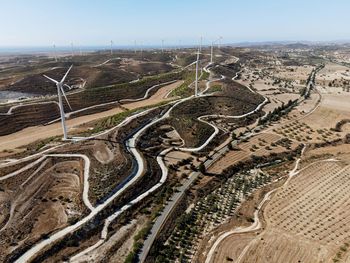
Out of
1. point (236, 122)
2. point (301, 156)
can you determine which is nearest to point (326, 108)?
point (236, 122)

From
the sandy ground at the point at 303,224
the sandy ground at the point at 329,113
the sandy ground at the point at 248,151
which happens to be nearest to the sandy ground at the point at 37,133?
the sandy ground at the point at 248,151

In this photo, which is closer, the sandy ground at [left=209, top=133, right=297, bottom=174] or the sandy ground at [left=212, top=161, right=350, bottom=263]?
the sandy ground at [left=212, top=161, right=350, bottom=263]

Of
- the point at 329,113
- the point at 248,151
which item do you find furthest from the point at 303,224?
the point at 329,113

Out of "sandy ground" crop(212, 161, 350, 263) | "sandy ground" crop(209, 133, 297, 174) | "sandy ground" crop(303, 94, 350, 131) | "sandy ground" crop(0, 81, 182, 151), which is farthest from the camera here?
"sandy ground" crop(303, 94, 350, 131)

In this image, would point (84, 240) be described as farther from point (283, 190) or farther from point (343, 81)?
point (343, 81)

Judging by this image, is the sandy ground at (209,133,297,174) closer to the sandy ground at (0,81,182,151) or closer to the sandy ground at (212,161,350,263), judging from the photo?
the sandy ground at (212,161,350,263)

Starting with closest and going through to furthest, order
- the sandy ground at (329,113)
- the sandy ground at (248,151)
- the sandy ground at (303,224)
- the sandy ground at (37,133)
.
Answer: the sandy ground at (303,224) < the sandy ground at (248,151) < the sandy ground at (37,133) < the sandy ground at (329,113)

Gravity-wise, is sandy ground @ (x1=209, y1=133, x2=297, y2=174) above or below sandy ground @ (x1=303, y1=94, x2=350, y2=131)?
above

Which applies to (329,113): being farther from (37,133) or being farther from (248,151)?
(37,133)

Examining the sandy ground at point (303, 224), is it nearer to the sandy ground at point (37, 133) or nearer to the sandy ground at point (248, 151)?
the sandy ground at point (248, 151)

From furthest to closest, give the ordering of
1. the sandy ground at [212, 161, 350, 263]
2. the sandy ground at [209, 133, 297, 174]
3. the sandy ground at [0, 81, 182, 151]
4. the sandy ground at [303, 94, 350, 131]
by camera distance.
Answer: the sandy ground at [303, 94, 350, 131], the sandy ground at [0, 81, 182, 151], the sandy ground at [209, 133, 297, 174], the sandy ground at [212, 161, 350, 263]

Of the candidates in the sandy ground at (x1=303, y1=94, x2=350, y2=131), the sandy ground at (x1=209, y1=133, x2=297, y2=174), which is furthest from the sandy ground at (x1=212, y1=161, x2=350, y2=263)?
the sandy ground at (x1=303, y1=94, x2=350, y2=131)
